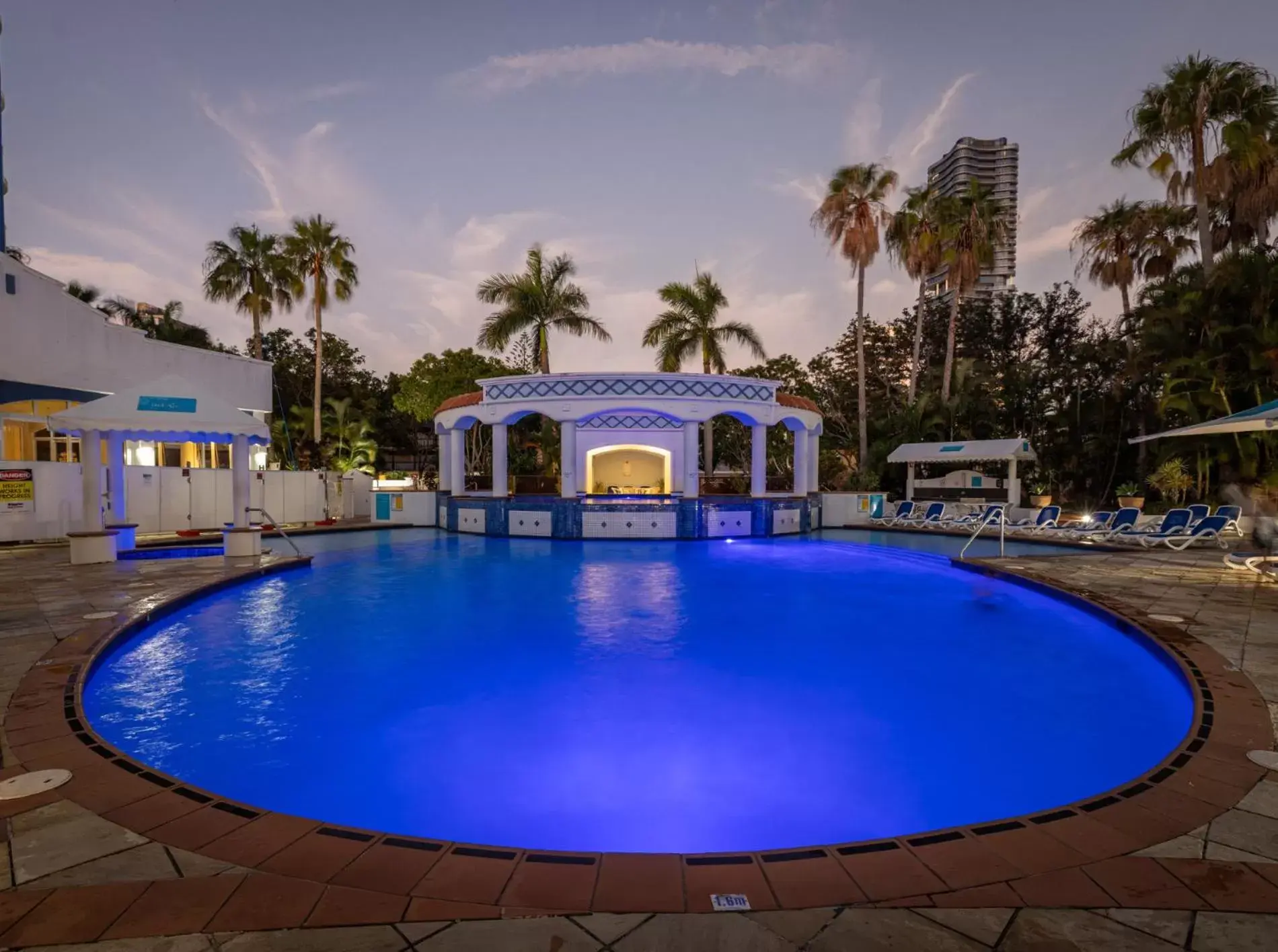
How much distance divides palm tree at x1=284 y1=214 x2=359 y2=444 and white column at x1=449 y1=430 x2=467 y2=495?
9213mm

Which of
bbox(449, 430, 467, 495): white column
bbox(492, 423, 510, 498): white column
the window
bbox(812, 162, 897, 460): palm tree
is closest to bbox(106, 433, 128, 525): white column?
the window

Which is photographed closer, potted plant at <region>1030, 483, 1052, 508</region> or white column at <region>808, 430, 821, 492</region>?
potted plant at <region>1030, 483, 1052, 508</region>

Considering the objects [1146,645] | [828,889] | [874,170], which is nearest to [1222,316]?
[874,170]

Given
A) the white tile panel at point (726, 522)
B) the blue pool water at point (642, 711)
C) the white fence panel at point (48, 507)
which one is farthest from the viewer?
the white tile panel at point (726, 522)

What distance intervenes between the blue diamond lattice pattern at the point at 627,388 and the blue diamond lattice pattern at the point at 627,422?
21.1 ft

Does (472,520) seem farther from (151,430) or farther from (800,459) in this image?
(800,459)

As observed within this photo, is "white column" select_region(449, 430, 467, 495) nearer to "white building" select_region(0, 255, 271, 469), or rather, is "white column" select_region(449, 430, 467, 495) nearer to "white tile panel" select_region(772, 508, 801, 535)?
"white building" select_region(0, 255, 271, 469)

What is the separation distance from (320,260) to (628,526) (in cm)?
1897

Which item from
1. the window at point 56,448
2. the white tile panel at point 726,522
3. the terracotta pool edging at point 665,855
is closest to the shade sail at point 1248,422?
the terracotta pool edging at point 665,855

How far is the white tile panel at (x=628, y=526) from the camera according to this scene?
18.5 m

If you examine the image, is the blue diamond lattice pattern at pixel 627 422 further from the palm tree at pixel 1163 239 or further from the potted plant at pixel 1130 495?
the palm tree at pixel 1163 239

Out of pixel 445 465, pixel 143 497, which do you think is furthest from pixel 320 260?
pixel 143 497

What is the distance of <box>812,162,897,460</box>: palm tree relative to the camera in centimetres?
2605

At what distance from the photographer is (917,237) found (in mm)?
26500
